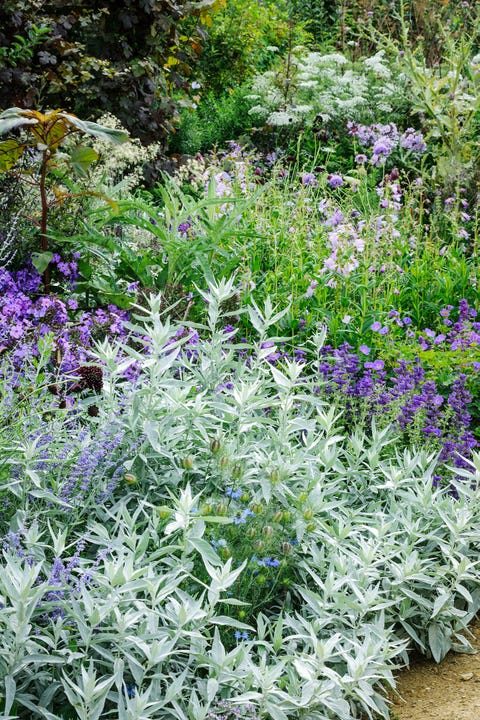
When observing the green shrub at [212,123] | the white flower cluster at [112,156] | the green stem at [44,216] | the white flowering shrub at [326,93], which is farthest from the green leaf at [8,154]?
the white flowering shrub at [326,93]

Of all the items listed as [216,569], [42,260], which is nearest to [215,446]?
[216,569]

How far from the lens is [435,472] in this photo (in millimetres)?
3984

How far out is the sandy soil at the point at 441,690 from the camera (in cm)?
284

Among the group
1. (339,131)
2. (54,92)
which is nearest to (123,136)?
(54,92)

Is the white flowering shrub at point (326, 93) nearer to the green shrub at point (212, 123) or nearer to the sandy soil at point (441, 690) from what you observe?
the green shrub at point (212, 123)

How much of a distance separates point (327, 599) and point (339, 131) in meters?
7.12

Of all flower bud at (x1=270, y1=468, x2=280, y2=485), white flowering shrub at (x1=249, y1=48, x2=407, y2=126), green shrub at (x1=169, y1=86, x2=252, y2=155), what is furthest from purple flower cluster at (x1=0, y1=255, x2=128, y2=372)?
white flowering shrub at (x1=249, y1=48, x2=407, y2=126)

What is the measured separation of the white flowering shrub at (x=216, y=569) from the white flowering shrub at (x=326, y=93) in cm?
608

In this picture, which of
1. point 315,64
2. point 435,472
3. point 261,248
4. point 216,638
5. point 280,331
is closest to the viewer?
point 216,638

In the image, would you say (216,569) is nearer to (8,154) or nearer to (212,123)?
(8,154)

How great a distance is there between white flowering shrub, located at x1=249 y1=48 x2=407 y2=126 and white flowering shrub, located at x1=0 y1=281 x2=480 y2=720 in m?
6.08

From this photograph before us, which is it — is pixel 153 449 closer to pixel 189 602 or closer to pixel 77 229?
pixel 189 602

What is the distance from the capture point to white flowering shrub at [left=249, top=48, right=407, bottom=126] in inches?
362

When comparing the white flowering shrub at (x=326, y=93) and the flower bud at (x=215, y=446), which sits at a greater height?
the flower bud at (x=215, y=446)
